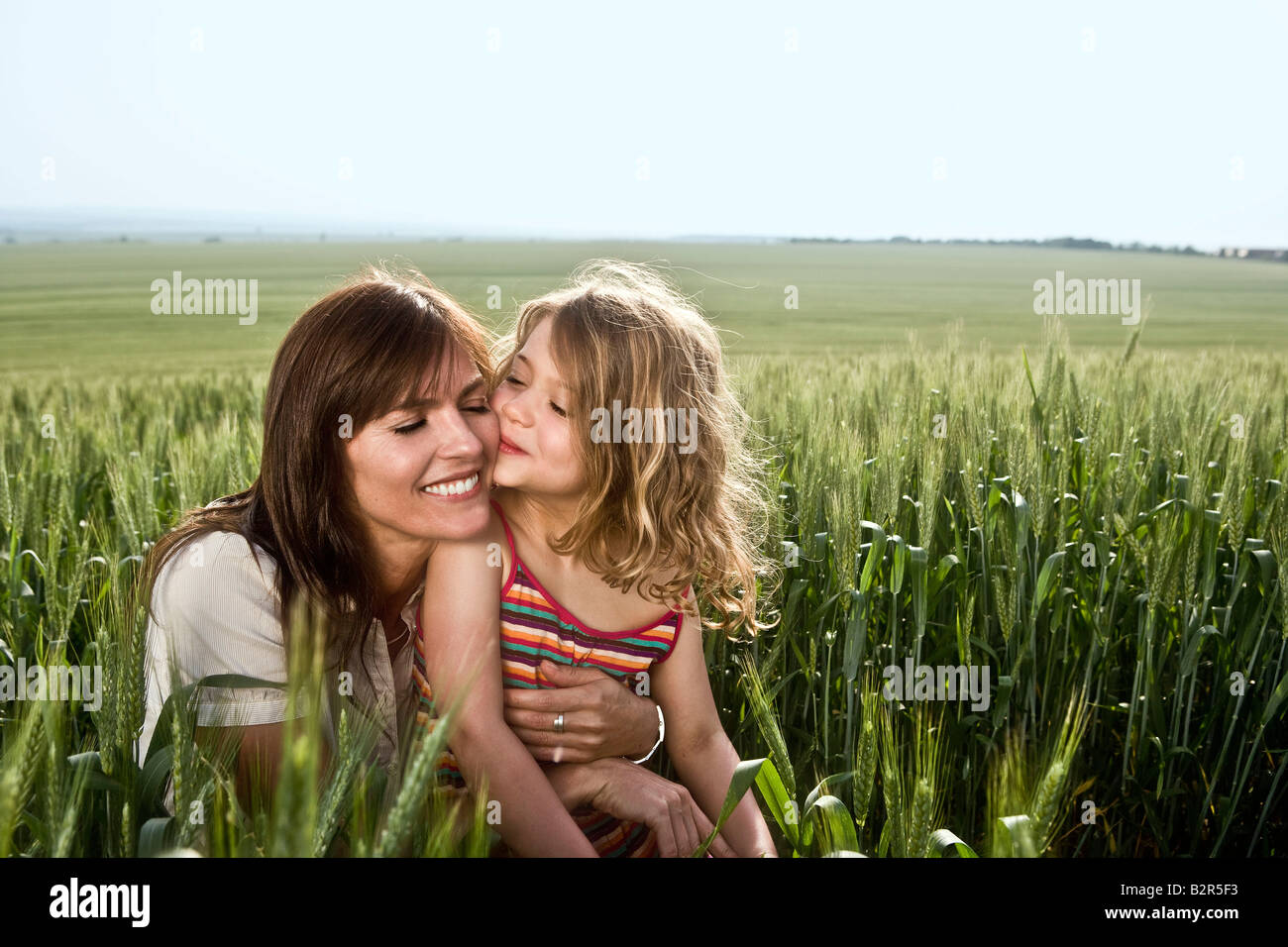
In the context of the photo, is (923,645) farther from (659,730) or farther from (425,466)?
(425,466)

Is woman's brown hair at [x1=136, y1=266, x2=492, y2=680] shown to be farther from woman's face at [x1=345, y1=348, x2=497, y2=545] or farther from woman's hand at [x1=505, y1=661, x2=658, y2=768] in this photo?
woman's hand at [x1=505, y1=661, x2=658, y2=768]

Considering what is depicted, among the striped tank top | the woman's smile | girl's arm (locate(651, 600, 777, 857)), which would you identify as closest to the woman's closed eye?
the woman's smile

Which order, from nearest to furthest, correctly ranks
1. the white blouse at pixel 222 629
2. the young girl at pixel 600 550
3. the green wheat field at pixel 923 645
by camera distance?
the green wheat field at pixel 923 645 → the white blouse at pixel 222 629 → the young girl at pixel 600 550

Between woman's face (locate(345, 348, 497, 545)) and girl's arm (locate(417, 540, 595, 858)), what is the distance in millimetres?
91

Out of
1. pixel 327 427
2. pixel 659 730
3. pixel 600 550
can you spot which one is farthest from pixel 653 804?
pixel 327 427

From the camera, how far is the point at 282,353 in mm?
1967

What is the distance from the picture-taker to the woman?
177cm

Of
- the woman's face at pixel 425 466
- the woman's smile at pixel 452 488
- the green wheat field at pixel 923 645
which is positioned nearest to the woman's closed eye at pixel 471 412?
the woman's face at pixel 425 466

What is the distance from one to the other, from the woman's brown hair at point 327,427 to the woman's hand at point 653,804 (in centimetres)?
58

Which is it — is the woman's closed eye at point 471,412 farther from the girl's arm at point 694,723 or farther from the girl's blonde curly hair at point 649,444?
the girl's arm at point 694,723

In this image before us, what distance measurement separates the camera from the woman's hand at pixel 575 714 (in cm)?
203
